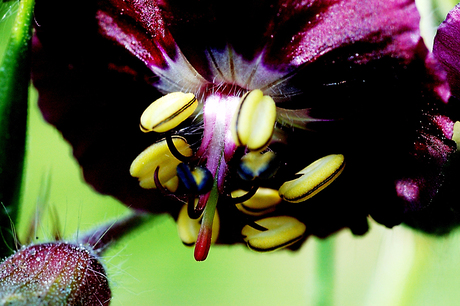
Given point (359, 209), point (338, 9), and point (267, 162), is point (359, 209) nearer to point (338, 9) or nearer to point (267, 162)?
point (267, 162)

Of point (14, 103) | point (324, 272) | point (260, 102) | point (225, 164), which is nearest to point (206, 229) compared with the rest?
point (225, 164)

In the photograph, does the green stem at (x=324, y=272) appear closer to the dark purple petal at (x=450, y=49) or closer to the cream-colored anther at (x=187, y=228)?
the cream-colored anther at (x=187, y=228)

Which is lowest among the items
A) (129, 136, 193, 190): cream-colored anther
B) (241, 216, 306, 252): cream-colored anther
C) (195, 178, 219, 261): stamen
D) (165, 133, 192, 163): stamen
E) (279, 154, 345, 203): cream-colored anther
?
(241, 216, 306, 252): cream-colored anther

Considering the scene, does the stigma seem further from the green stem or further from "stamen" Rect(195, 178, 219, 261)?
the green stem

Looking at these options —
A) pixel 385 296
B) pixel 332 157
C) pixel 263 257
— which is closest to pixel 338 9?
pixel 332 157

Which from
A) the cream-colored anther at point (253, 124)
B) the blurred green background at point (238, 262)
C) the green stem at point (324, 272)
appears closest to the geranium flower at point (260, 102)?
the cream-colored anther at point (253, 124)

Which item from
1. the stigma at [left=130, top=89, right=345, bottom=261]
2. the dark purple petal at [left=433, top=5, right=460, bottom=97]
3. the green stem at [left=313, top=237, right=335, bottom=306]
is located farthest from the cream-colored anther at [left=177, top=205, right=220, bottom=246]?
the green stem at [left=313, top=237, right=335, bottom=306]
